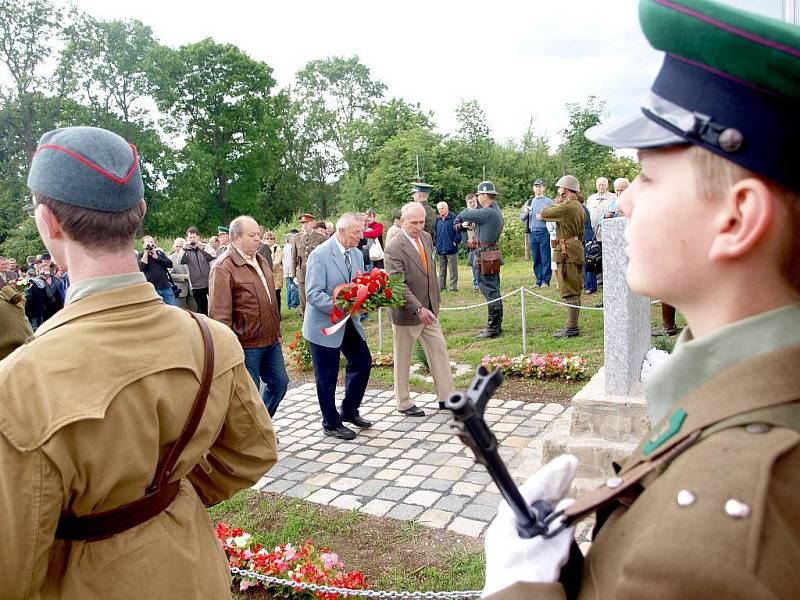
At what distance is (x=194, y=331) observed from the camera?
1940 mm

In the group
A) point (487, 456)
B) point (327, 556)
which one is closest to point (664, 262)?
point (487, 456)

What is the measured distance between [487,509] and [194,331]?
3.35 meters

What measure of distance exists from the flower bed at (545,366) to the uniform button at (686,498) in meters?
6.86

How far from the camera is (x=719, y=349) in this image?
3.06 ft

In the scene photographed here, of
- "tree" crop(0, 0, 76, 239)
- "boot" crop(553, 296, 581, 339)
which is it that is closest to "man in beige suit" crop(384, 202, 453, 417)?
"boot" crop(553, 296, 581, 339)

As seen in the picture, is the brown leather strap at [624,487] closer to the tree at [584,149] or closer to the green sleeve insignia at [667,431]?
the green sleeve insignia at [667,431]

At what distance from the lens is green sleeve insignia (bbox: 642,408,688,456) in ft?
3.04

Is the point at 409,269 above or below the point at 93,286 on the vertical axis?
below

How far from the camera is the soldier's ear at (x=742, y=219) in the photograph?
2.83 ft

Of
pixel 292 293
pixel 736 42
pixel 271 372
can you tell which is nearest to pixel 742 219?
pixel 736 42

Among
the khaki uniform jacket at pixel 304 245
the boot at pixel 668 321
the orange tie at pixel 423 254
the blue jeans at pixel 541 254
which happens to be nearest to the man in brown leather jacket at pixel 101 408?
the orange tie at pixel 423 254

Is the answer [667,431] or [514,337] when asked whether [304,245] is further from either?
[667,431]

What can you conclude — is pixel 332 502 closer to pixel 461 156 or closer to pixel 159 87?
pixel 461 156

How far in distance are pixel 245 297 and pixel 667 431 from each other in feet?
17.3
